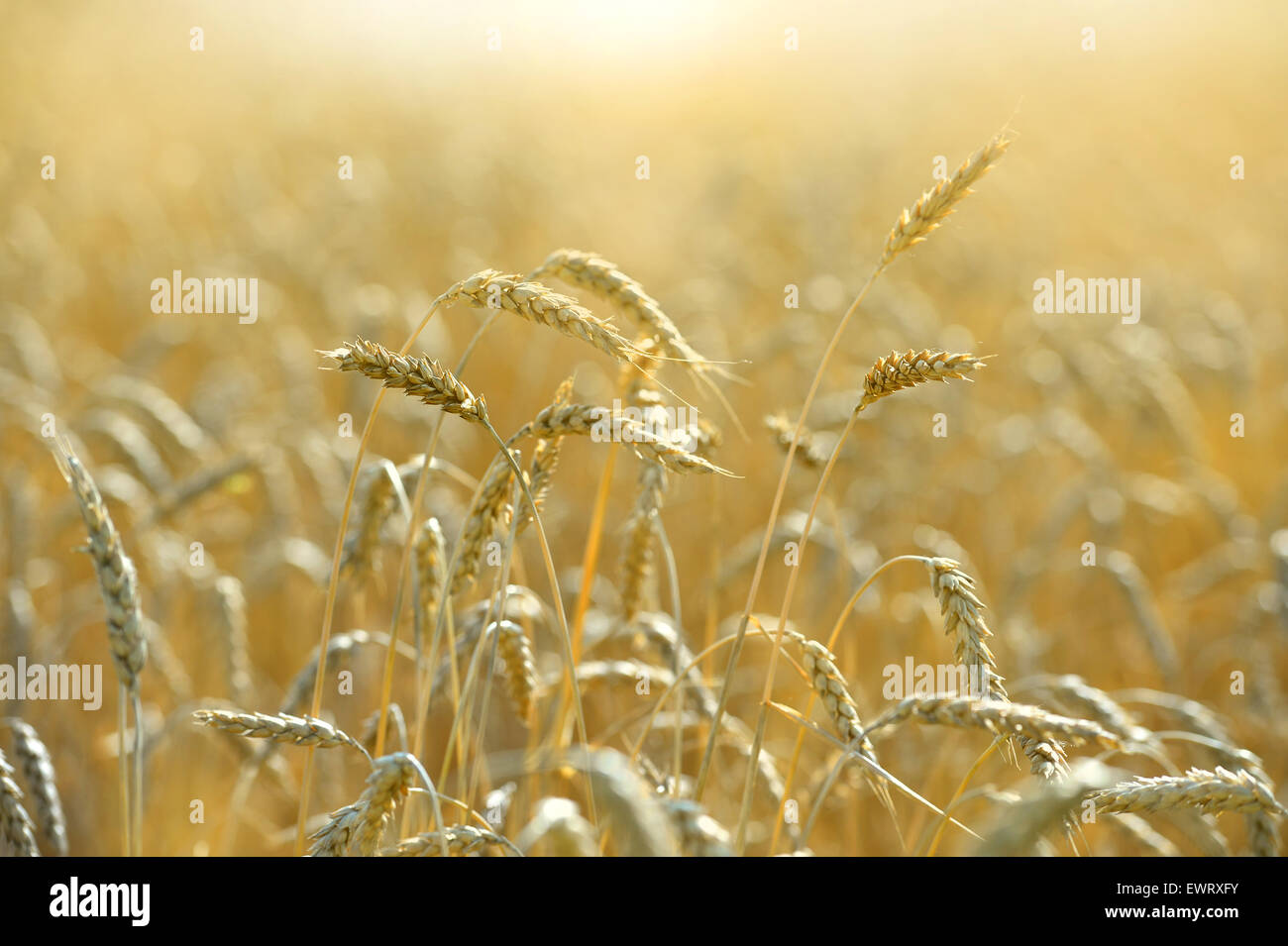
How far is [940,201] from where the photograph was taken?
1338 mm

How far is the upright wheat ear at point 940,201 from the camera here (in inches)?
52.2

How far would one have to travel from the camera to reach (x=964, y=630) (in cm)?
126

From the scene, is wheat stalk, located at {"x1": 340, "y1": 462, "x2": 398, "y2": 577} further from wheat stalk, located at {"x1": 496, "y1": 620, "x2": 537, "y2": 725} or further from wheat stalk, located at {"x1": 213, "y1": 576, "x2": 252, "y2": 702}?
wheat stalk, located at {"x1": 213, "y1": 576, "x2": 252, "y2": 702}

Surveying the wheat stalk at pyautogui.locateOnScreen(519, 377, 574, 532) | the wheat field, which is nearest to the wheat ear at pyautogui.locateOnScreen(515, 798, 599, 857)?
the wheat field

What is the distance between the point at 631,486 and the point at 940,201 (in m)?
3.12

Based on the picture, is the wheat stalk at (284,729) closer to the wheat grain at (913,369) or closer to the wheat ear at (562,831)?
the wheat ear at (562,831)

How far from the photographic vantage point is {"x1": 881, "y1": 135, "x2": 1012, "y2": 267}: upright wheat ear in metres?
1.33

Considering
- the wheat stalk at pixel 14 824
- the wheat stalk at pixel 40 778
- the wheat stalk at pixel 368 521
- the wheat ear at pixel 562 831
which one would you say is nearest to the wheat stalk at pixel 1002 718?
the wheat ear at pixel 562 831

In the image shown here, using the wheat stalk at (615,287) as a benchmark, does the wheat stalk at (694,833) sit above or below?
below

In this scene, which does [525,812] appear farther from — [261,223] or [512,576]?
[261,223]

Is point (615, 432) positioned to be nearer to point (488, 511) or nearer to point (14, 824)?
point (488, 511)

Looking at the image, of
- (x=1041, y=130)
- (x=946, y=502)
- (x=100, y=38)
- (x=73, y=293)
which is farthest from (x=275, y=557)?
(x=100, y=38)

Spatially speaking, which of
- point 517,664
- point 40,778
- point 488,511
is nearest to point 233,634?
point 40,778
